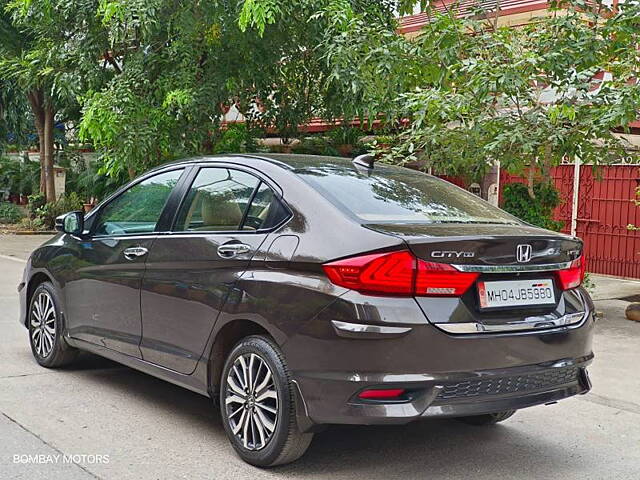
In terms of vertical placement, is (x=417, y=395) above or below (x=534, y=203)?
below

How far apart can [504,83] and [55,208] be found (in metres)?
15.1

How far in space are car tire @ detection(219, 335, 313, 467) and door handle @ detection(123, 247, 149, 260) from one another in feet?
3.60

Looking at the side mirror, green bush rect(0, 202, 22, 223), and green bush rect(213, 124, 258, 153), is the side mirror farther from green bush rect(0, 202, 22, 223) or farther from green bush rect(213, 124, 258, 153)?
green bush rect(0, 202, 22, 223)

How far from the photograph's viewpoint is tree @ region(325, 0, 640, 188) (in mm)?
8883

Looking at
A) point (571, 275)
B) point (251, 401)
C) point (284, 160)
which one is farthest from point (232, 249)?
point (571, 275)

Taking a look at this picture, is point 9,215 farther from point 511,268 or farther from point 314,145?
point 511,268

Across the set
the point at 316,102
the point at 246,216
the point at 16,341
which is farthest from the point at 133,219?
the point at 316,102

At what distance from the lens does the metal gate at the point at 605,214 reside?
13.7 m

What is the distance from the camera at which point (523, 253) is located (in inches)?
167

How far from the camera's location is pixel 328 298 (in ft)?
13.2

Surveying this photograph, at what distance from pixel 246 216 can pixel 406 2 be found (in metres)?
7.42

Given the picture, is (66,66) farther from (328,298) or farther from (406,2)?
(328,298)

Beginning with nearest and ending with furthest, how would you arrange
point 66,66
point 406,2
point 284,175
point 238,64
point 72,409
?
point 284,175, point 72,409, point 406,2, point 238,64, point 66,66

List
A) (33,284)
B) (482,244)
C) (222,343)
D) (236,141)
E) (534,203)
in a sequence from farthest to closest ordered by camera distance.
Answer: (236,141) < (534,203) < (33,284) < (222,343) < (482,244)
